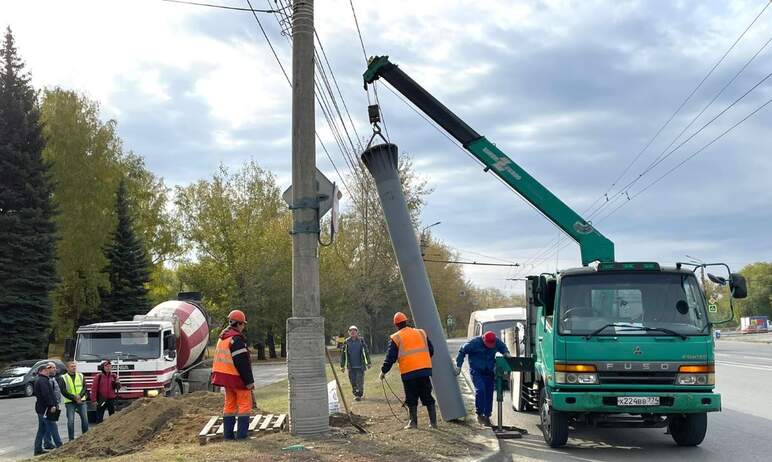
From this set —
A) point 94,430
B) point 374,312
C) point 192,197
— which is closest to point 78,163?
point 192,197

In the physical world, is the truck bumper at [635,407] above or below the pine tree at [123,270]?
below

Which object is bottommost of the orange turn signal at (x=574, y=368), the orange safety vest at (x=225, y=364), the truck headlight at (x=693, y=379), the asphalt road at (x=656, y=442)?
the asphalt road at (x=656, y=442)

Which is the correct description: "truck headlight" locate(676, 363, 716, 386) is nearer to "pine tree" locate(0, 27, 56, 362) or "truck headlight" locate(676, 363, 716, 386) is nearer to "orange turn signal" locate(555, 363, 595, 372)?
"orange turn signal" locate(555, 363, 595, 372)

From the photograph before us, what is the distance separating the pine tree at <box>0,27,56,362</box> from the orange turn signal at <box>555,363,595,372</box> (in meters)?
34.7

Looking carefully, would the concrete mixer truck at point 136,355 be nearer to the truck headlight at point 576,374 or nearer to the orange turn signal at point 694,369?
the truck headlight at point 576,374

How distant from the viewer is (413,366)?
1020 cm

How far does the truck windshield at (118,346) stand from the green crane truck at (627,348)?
11.4m

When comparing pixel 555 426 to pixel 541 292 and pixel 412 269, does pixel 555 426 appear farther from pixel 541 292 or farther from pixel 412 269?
pixel 412 269

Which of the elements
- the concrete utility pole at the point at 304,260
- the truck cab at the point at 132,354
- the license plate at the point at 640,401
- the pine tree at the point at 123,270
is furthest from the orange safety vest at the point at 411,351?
the pine tree at the point at 123,270

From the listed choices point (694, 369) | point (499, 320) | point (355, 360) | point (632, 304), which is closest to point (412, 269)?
point (632, 304)

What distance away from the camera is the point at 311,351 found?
9.03m

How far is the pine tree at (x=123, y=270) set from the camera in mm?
45656

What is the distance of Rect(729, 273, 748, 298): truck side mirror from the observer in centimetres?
928

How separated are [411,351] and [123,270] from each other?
39.7 m
